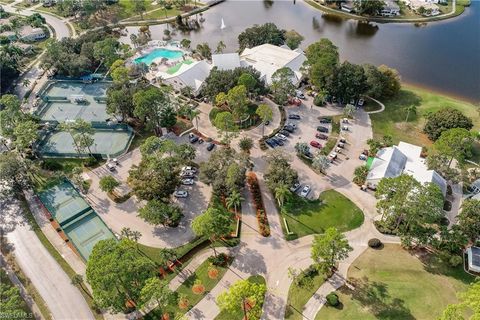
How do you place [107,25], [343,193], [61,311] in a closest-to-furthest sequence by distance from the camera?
[61,311]
[343,193]
[107,25]

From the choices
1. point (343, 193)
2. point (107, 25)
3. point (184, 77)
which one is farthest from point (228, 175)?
point (107, 25)

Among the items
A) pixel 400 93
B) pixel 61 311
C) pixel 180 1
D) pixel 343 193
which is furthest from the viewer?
pixel 180 1

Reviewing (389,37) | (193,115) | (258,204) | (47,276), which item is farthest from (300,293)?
(389,37)

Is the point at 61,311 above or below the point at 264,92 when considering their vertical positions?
below

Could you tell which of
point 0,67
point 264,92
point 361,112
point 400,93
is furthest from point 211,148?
point 0,67

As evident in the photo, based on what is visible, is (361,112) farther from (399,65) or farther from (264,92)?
(399,65)

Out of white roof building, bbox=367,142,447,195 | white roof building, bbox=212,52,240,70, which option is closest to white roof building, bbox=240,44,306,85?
white roof building, bbox=212,52,240,70

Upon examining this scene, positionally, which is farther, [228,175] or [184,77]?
[184,77]
